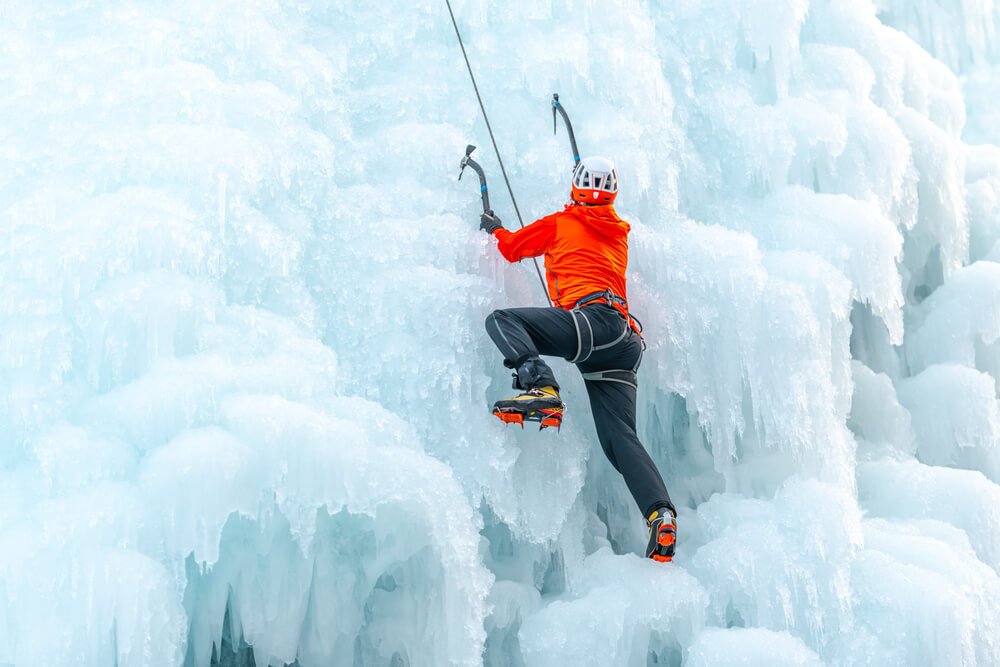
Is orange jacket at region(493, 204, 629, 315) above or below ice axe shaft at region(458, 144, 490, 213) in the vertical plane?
below

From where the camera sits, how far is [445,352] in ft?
15.7

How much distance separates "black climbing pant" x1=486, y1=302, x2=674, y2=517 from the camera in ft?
14.6

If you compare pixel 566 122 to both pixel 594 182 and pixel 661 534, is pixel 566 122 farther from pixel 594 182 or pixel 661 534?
pixel 661 534

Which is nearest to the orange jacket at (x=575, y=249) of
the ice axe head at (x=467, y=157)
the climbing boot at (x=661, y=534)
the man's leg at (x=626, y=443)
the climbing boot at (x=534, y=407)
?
the man's leg at (x=626, y=443)

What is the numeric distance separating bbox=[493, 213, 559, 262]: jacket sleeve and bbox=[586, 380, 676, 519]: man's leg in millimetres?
685

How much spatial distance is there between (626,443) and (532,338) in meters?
0.64

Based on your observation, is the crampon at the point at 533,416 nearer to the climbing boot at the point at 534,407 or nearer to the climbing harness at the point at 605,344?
the climbing boot at the point at 534,407

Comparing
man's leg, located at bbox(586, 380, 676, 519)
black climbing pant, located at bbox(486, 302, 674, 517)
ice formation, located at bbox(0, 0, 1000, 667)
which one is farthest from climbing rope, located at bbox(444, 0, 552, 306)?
man's leg, located at bbox(586, 380, 676, 519)

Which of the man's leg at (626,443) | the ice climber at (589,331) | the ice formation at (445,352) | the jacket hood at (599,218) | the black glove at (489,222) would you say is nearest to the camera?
the ice formation at (445,352)

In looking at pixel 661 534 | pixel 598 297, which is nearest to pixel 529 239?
pixel 598 297

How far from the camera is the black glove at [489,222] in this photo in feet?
17.0

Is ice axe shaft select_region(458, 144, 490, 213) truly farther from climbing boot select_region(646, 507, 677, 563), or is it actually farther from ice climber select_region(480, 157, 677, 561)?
climbing boot select_region(646, 507, 677, 563)

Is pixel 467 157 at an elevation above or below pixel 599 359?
above

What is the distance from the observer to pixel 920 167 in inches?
272
